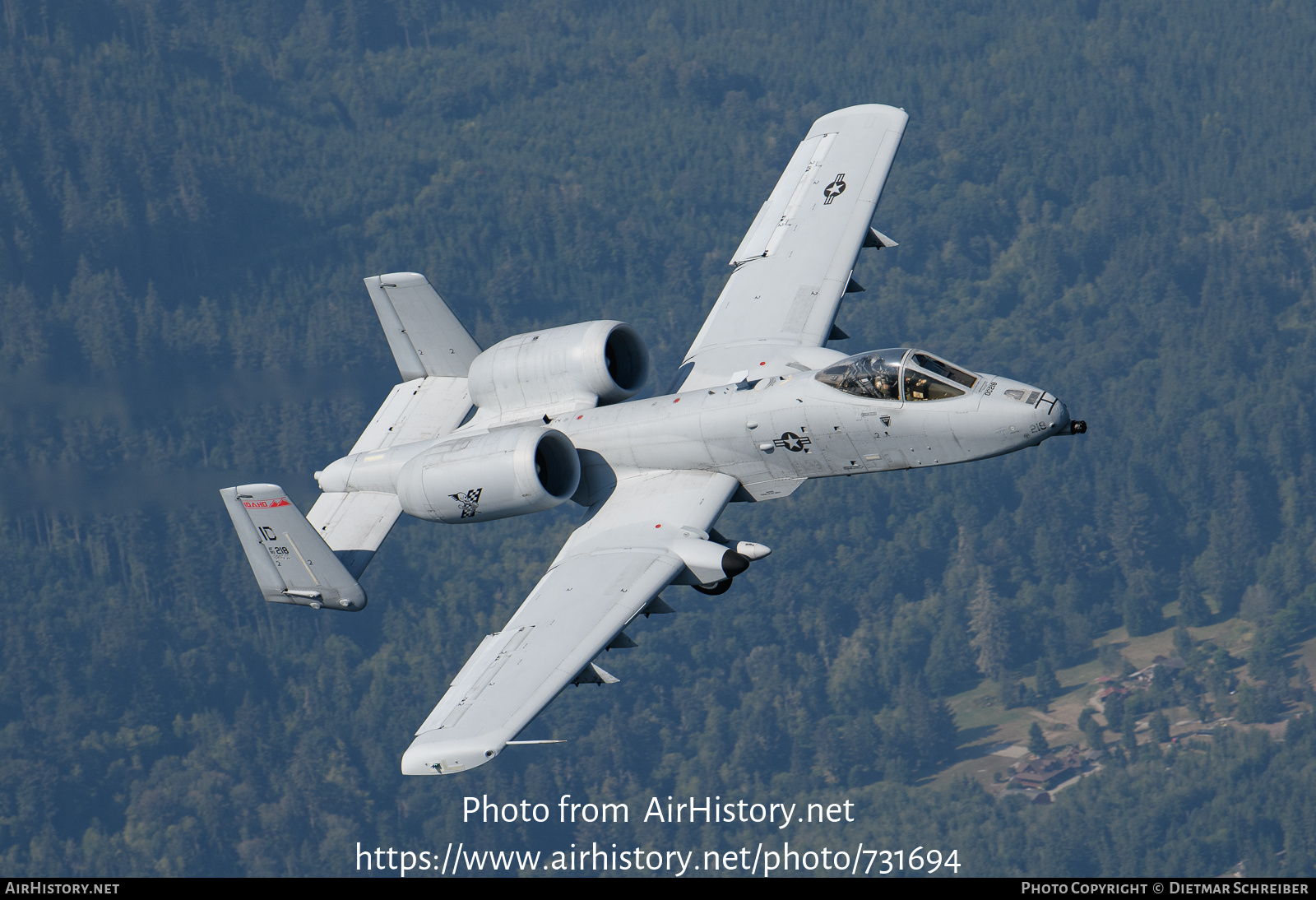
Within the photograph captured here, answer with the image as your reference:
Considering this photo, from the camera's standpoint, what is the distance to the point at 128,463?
→ 113m

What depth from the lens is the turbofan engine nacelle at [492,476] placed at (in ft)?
128

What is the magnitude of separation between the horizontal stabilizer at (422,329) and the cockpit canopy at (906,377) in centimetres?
1190

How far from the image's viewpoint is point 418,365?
45719mm

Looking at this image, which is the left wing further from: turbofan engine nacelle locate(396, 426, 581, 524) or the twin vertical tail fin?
the twin vertical tail fin

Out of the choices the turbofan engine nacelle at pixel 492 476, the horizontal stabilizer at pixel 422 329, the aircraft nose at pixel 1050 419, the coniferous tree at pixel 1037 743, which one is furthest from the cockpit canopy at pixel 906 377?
the coniferous tree at pixel 1037 743

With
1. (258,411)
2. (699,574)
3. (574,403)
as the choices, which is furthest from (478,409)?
(258,411)

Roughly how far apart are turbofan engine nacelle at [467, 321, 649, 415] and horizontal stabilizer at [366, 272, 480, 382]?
51.2 inches

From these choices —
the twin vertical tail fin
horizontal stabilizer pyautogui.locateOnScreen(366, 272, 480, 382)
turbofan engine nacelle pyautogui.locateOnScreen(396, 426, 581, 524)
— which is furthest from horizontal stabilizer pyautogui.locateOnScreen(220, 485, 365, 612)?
horizontal stabilizer pyautogui.locateOnScreen(366, 272, 480, 382)

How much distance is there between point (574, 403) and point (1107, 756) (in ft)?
542

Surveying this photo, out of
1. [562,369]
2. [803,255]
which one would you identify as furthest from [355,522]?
[803,255]

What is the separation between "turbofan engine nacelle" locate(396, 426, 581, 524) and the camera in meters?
39.0

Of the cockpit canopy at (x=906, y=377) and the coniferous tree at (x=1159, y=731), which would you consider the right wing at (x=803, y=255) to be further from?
the coniferous tree at (x=1159, y=731)

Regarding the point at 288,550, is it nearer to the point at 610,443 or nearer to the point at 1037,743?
the point at 610,443
